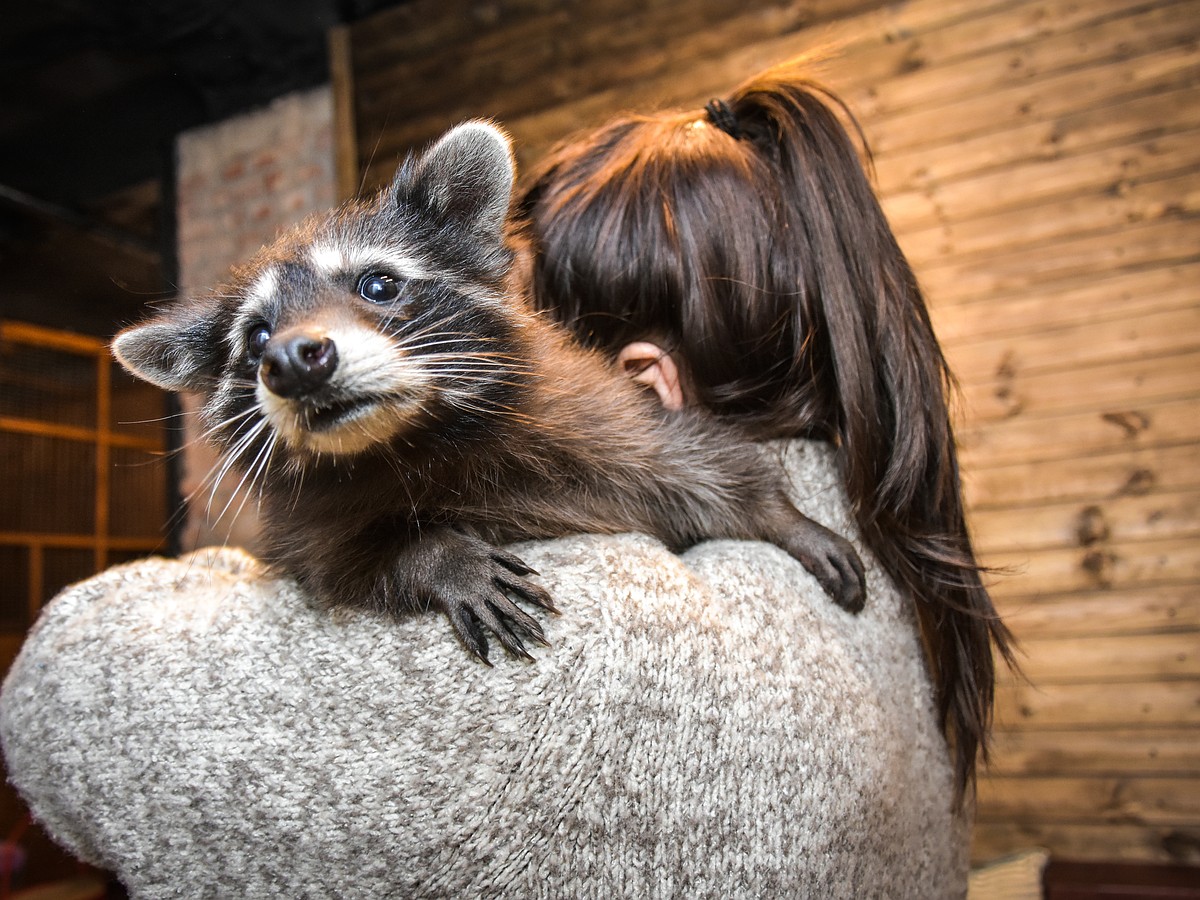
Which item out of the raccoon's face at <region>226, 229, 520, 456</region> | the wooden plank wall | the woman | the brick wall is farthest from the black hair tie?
the wooden plank wall

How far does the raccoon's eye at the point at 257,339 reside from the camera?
142cm

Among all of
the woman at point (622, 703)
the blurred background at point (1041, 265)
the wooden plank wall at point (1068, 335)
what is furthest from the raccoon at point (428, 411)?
the wooden plank wall at point (1068, 335)

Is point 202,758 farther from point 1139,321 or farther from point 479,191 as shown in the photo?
point 1139,321

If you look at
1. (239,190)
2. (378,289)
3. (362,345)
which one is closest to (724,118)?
(378,289)

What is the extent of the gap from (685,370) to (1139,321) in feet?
8.18

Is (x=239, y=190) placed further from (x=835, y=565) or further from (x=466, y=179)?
(x=835, y=565)

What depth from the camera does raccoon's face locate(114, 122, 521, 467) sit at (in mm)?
1249

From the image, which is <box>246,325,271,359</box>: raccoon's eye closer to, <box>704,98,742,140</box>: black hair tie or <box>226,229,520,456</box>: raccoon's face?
<box>226,229,520,456</box>: raccoon's face

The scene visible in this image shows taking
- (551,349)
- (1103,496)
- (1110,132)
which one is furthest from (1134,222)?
(551,349)

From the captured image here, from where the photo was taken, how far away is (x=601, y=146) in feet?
5.68

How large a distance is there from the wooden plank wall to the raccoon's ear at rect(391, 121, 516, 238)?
2.12m

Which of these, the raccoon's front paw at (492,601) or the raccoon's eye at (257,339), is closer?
the raccoon's front paw at (492,601)

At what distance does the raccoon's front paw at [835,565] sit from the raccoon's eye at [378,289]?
2.34 ft

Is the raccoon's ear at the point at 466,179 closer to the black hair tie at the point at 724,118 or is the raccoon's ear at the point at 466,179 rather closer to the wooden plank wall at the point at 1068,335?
the black hair tie at the point at 724,118
